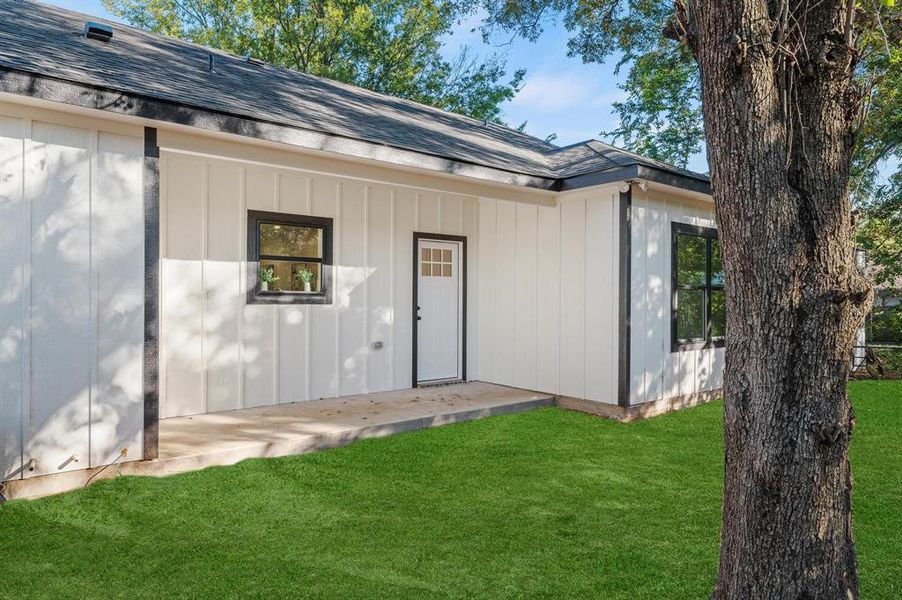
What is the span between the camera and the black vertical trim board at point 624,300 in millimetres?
5793

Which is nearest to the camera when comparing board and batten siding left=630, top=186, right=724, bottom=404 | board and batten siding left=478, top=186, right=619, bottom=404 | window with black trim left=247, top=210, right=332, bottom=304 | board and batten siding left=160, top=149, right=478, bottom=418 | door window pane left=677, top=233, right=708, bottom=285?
board and batten siding left=160, top=149, right=478, bottom=418

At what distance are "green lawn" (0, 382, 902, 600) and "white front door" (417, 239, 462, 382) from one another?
7.76 feet

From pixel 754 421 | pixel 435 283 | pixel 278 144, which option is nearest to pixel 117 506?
pixel 278 144

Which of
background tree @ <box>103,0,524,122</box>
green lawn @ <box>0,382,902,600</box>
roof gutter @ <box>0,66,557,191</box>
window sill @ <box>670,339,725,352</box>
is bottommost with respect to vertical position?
green lawn @ <box>0,382,902,600</box>

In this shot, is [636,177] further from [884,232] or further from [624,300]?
[884,232]

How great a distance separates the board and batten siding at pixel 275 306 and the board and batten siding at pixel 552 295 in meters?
0.86

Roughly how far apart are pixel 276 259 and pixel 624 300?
3.47 metres

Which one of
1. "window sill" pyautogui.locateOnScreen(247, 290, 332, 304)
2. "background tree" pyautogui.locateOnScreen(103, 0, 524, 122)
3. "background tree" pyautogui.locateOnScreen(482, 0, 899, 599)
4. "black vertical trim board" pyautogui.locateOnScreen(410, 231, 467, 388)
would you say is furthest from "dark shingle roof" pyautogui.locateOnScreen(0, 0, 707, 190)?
"background tree" pyautogui.locateOnScreen(103, 0, 524, 122)

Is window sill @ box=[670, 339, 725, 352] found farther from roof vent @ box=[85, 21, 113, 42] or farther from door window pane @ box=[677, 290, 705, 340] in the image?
roof vent @ box=[85, 21, 113, 42]

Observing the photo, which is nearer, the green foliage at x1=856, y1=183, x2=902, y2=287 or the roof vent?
the roof vent

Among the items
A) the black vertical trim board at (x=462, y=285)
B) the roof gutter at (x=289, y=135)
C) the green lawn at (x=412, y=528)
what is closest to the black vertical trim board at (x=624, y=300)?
the roof gutter at (x=289, y=135)

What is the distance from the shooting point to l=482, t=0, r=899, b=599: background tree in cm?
179

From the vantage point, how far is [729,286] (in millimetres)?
1935

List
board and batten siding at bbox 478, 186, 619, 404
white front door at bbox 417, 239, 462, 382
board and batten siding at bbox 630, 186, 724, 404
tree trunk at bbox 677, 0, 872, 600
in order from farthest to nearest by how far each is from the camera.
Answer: white front door at bbox 417, 239, 462, 382 < board and batten siding at bbox 478, 186, 619, 404 < board and batten siding at bbox 630, 186, 724, 404 < tree trunk at bbox 677, 0, 872, 600
